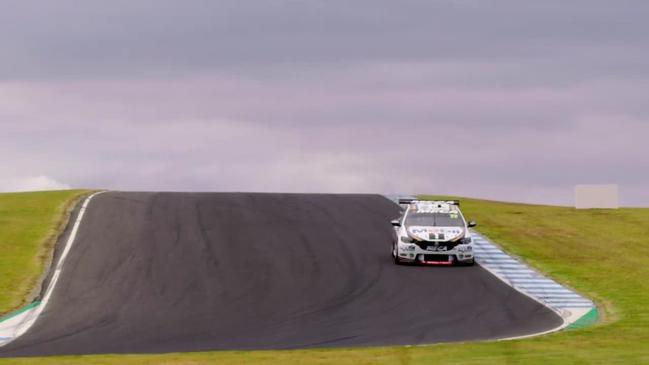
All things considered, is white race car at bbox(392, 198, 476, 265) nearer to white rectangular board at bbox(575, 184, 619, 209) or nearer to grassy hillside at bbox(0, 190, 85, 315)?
grassy hillside at bbox(0, 190, 85, 315)

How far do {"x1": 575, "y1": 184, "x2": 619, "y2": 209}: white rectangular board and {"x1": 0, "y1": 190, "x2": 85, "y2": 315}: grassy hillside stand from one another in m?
23.0

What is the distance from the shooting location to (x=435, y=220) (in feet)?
112

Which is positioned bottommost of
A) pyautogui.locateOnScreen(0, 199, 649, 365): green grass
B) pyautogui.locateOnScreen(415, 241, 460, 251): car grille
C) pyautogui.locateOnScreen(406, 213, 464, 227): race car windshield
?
pyautogui.locateOnScreen(0, 199, 649, 365): green grass

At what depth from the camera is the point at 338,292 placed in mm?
Result: 28766

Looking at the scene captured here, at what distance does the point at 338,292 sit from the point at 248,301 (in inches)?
101

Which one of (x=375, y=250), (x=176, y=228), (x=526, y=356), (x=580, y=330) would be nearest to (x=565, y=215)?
(x=375, y=250)

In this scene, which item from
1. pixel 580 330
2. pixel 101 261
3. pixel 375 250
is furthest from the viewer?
pixel 375 250

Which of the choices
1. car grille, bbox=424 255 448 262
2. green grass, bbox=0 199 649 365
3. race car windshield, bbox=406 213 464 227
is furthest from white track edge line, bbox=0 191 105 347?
car grille, bbox=424 255 448 262

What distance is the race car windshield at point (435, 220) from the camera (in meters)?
34.0

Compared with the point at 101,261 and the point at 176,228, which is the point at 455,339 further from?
the point at 176,228

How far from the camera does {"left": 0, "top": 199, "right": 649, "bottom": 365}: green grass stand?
18641 mm

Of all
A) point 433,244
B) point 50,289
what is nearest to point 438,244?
point 433,244

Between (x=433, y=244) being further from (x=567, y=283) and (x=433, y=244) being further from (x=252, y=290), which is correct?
(x=252, y=290)

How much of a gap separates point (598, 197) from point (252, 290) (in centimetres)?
2625
